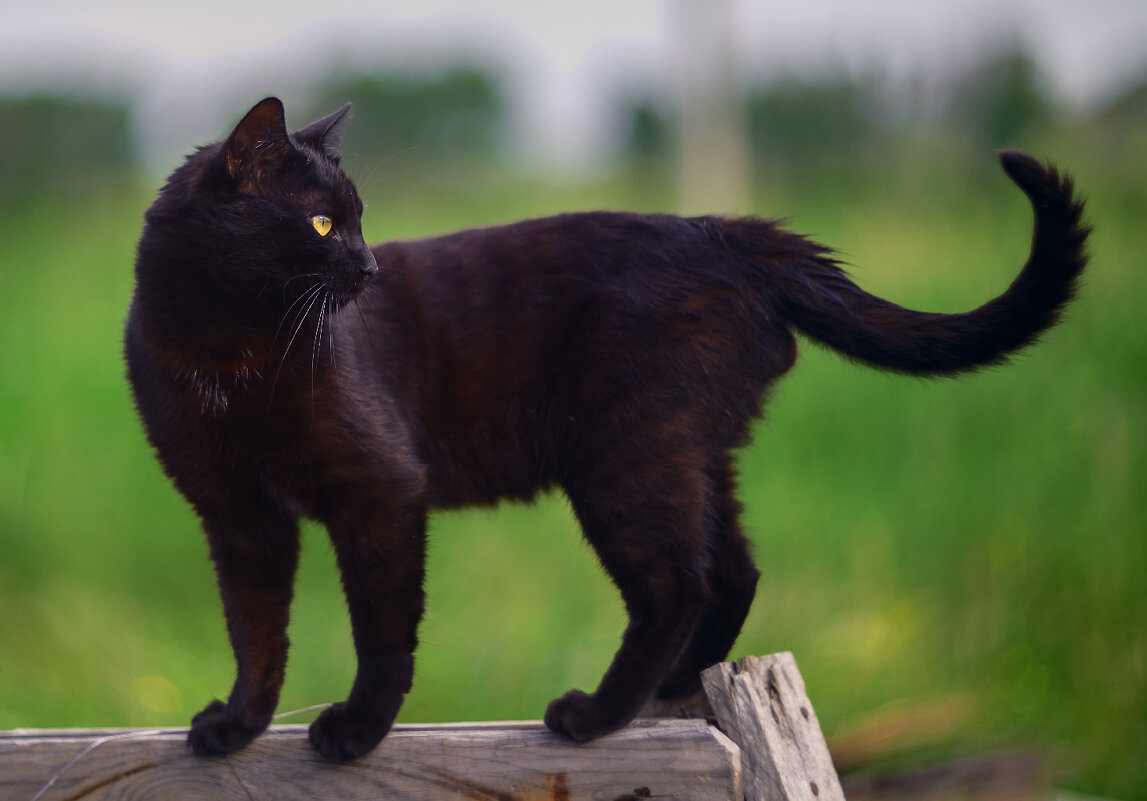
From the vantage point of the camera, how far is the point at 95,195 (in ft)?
18.2

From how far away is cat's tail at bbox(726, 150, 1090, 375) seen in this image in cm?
149

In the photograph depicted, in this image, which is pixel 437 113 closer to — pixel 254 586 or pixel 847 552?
pixel 847 552

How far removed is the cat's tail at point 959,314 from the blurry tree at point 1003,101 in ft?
12.1

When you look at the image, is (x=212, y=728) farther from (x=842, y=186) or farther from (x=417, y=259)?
(x=842, y=186)

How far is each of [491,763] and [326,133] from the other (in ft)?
3.68

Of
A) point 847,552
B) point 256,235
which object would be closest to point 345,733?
point 256,235

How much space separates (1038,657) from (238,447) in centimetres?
287

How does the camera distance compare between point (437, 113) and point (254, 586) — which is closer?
point (254, 586)

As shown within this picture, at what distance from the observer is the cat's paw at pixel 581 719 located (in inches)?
59.7

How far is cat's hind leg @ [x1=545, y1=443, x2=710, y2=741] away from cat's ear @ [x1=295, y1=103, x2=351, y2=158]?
77cm

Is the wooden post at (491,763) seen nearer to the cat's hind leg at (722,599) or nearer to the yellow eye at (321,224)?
the cat's hind leg at (722,599)

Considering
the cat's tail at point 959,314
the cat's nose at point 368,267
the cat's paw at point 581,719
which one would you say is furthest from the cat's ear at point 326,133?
the cat's paw at point 581,719

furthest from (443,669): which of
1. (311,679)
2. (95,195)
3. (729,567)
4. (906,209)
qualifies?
(95,195)

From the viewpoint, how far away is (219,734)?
1530 millimetres
